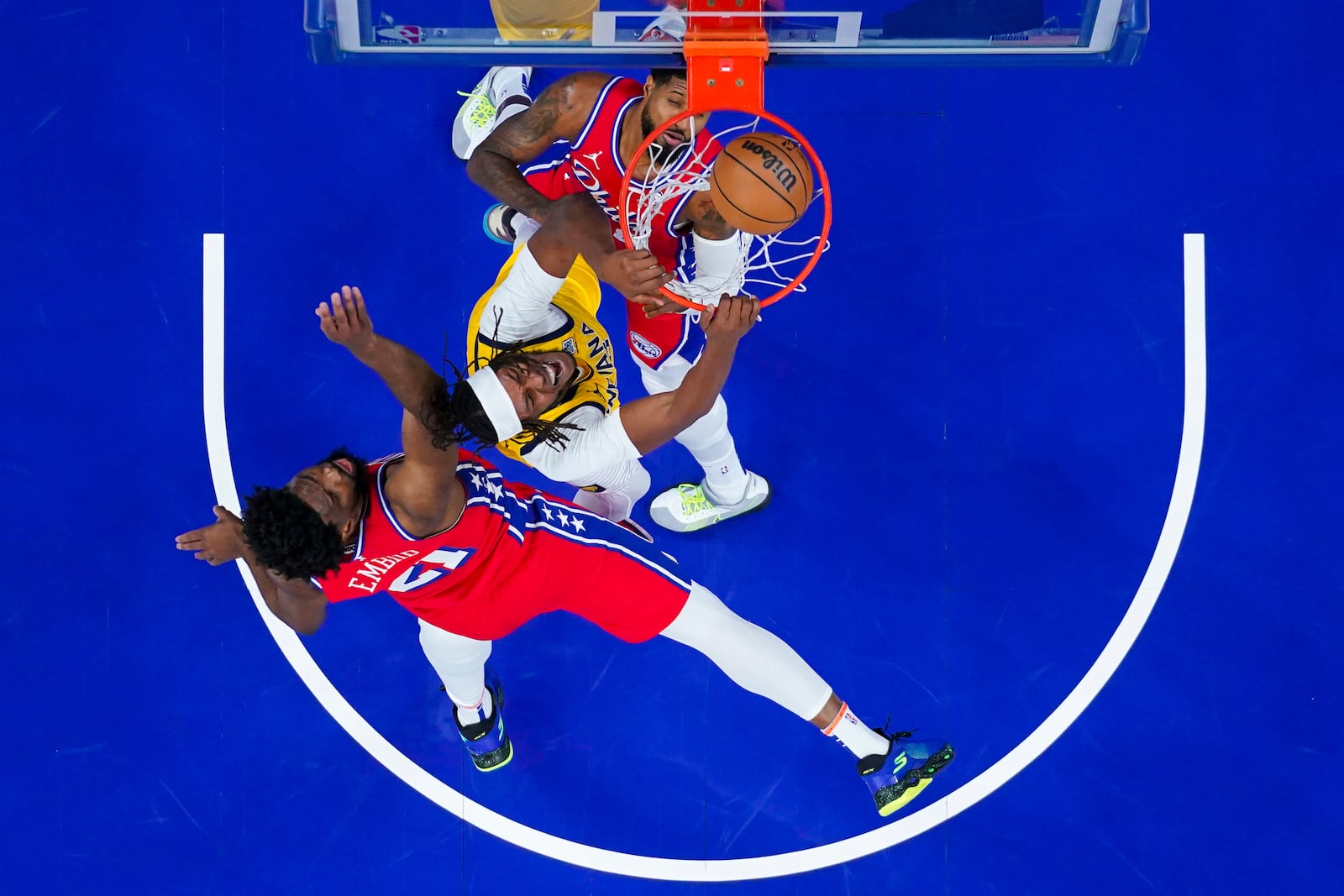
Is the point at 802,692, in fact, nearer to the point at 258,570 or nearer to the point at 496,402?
the point at 496,402

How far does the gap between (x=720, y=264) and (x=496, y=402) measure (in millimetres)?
1137

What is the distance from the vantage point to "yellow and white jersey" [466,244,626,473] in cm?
433

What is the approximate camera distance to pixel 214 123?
539 cm

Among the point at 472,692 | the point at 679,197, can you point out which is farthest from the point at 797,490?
the point at 472,692

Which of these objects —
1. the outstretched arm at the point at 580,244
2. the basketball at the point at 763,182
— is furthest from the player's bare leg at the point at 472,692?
the basketball at the point at 763,182

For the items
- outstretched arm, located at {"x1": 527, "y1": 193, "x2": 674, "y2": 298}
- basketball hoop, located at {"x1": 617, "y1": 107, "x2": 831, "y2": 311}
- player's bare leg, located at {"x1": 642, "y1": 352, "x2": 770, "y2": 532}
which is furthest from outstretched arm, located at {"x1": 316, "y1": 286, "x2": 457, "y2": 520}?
player's bare leg, located at {"x1": 642, "y1": 352, "x2": 770, "y2": 532}

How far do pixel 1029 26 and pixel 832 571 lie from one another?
2620mm

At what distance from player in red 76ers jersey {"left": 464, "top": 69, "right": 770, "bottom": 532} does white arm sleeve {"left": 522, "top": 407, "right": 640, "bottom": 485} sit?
49 cm

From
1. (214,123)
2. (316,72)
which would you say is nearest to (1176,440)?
(316,72)

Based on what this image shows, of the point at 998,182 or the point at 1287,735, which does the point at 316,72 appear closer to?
the point at 998,182

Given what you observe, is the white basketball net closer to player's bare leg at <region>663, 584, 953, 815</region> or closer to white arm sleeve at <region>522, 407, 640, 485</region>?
white arm sleeve at <region>522, 407, 640, 485</region>

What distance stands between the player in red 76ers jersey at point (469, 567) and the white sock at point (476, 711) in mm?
10

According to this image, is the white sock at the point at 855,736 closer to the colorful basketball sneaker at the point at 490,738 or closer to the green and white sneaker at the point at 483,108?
the colorful basketball sneaker at the point at 490,738

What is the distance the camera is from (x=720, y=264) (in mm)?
4395
